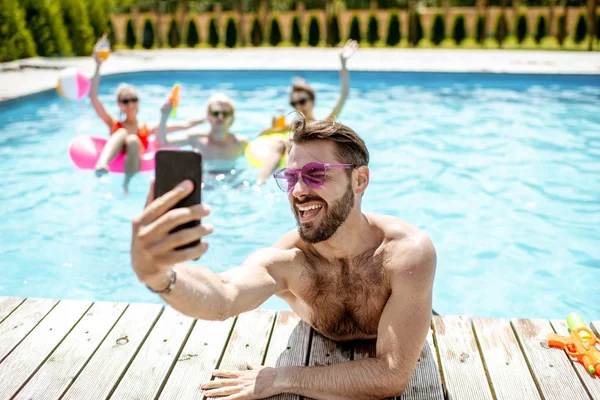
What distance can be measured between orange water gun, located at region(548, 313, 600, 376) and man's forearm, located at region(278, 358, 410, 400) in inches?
33.9

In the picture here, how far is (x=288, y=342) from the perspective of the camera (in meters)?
2.94

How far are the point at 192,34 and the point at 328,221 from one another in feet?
69.4

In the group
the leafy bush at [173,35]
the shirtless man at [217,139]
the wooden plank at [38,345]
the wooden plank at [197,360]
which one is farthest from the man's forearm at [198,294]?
the leafy bush at [173,35]

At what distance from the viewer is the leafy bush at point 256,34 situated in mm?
22208

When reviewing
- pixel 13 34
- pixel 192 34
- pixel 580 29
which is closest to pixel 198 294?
pixel 13 34

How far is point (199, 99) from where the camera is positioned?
13.4 meters

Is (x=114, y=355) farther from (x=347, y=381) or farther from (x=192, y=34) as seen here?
(x=192, y=34)

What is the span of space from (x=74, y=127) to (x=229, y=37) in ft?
39.5

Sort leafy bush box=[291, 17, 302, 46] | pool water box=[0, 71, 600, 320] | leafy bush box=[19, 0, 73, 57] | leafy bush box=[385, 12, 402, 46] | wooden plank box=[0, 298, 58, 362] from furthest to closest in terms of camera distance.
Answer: leafy bush box=[291, 17, 302, 46], leafy bush box=[385, 12, 402, 46], leafy bush box=[19, 0, 73, 57], pool water box=[0, 71, 600, 320], wooden plank box=[0, 298, 58, 362]

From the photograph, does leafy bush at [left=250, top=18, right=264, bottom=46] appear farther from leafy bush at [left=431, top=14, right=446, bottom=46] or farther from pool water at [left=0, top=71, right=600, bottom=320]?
pool water at [left=0, top=71, right=600, bottom=320]

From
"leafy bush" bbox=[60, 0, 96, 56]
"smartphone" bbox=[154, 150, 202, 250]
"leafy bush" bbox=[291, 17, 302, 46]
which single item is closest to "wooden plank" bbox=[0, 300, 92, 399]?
"smartphone" bbox=[154, 150, 202, 250]

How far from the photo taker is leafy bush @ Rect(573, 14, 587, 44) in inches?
764

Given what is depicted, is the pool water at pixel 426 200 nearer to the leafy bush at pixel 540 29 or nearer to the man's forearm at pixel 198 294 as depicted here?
the man's forearm at pixel 198 294

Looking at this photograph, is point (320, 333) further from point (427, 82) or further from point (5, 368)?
point (427, 82)
